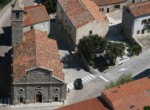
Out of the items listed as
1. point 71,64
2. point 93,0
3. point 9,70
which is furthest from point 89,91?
point 93,0

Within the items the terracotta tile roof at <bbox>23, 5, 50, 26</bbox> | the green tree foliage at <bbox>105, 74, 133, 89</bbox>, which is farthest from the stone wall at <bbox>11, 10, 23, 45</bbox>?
the green tree foliage at <bbox>105, 74, 133, 89</bbox>

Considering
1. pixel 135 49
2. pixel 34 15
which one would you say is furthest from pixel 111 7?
pixel 34 15

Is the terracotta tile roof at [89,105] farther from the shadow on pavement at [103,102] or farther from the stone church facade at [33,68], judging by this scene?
the stone church facade at [33,68]

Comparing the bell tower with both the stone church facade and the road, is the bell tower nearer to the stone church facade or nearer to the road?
the stone church facade

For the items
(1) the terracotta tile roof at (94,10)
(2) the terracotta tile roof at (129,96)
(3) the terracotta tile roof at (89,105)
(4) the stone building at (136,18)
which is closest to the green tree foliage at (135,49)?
(4) the stone building at (136,18)

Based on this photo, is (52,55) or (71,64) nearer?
(52,55)

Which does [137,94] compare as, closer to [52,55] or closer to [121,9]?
[52,55]
